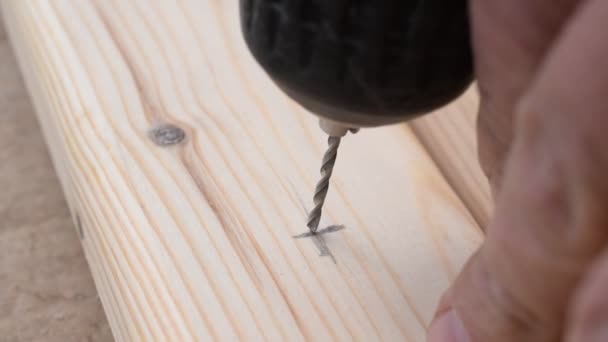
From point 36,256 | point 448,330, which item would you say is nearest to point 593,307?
point 448,330

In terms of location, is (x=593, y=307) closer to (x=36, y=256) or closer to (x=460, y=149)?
(x=460, y=149)

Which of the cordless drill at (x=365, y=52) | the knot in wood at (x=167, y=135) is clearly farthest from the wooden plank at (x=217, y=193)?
the cordless drill at (x=365, y=52)

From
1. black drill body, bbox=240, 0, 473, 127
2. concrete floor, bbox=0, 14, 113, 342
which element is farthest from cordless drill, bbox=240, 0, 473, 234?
concrete floor, bbox=0, 14, 113, 342

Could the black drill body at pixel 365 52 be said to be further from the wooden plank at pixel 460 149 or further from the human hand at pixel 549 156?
the wooden plank at pixel 460 149

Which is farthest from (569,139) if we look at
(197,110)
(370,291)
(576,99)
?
(197,110)

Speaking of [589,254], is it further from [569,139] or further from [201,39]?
[201,39]

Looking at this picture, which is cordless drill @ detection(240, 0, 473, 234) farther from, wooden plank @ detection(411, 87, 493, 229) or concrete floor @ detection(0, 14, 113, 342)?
concrete floor @ detection(0, 14, 113, 342)
